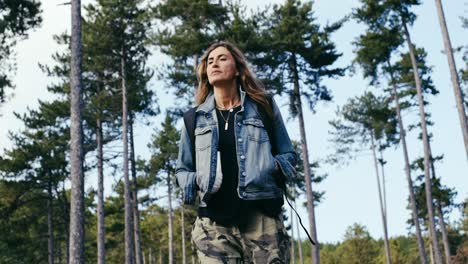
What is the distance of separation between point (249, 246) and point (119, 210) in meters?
34.0

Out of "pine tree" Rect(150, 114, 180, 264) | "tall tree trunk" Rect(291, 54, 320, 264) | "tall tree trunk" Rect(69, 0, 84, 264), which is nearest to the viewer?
"tall tree trunk" Rect(69, 0, 84, 264)

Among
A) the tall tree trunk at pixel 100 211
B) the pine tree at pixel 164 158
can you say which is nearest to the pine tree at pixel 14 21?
the tall tree trunk at pixel 100 211

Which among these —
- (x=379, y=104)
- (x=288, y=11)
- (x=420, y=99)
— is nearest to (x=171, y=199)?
(x=379, y=104)

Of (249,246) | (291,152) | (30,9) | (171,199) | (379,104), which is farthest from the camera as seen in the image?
(171,199)

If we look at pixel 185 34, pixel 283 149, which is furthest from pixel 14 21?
pixel 283 149

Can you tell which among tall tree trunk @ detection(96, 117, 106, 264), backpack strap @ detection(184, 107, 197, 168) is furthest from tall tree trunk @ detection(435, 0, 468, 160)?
backpack strap @ detection(184, 107, 197, 168)

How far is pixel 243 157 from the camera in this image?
278 centimetres

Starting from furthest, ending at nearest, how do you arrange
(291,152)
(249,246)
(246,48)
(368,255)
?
(368,255), (246,48), (291,152), (249,246)

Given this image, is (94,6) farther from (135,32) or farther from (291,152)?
(291,152)

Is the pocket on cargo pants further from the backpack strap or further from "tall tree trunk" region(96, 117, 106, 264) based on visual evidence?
"tall tree trunk" region(96, 117, 106, 264)

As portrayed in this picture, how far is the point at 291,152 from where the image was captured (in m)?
2.92

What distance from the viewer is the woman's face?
303 centimetres

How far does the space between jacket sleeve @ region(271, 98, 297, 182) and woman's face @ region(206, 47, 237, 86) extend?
29 cm

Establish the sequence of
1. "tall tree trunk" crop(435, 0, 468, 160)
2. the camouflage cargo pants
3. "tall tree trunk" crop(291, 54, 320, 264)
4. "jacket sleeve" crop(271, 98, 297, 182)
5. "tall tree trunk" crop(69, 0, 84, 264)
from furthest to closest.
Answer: "tall tree trunk" crop(291, 54, 320, 264)
"tall tree trunk" crop(435, 0, 468, 160)
"tall tree trunk" crop(69, 0, 84, 264)
"jacket sleeve" crop(271, 98, 297, 182)
the camouflage cargo pants
